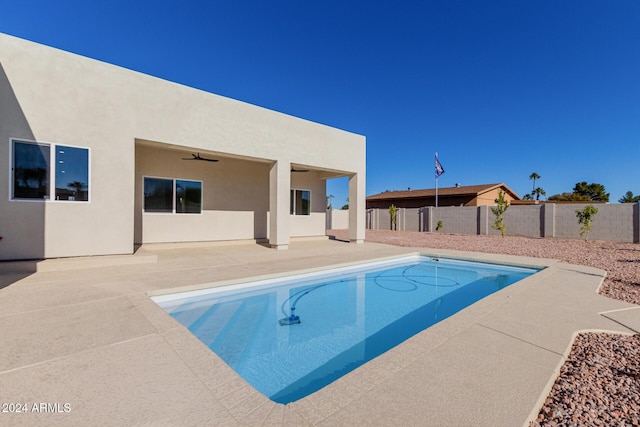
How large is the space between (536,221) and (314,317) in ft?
64.5

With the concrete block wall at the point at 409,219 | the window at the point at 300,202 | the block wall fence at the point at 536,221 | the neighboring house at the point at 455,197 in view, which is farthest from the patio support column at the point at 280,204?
the neighboring house at the point at 455,197

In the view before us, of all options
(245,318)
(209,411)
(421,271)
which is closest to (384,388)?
(209,411)

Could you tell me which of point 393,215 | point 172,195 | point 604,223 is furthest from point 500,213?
point 172,195

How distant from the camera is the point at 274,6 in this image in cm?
1259

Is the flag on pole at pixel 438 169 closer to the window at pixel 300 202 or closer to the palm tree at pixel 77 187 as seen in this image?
the window at pixel 300 202

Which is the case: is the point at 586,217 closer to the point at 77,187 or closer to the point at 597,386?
the point at 597,386

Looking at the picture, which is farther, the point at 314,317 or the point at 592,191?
the point at 592,191

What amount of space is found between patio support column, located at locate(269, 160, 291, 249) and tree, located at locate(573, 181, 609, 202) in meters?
60.8

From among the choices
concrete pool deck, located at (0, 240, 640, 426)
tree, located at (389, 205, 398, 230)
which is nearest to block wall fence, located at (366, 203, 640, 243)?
tree, located at (389, 205, 398, 230)

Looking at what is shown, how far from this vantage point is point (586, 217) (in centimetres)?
1600

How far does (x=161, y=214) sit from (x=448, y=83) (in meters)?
17.9

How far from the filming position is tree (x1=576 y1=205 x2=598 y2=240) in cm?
1588

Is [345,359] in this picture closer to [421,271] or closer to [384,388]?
[384,388]

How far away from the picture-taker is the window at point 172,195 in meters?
10.1
